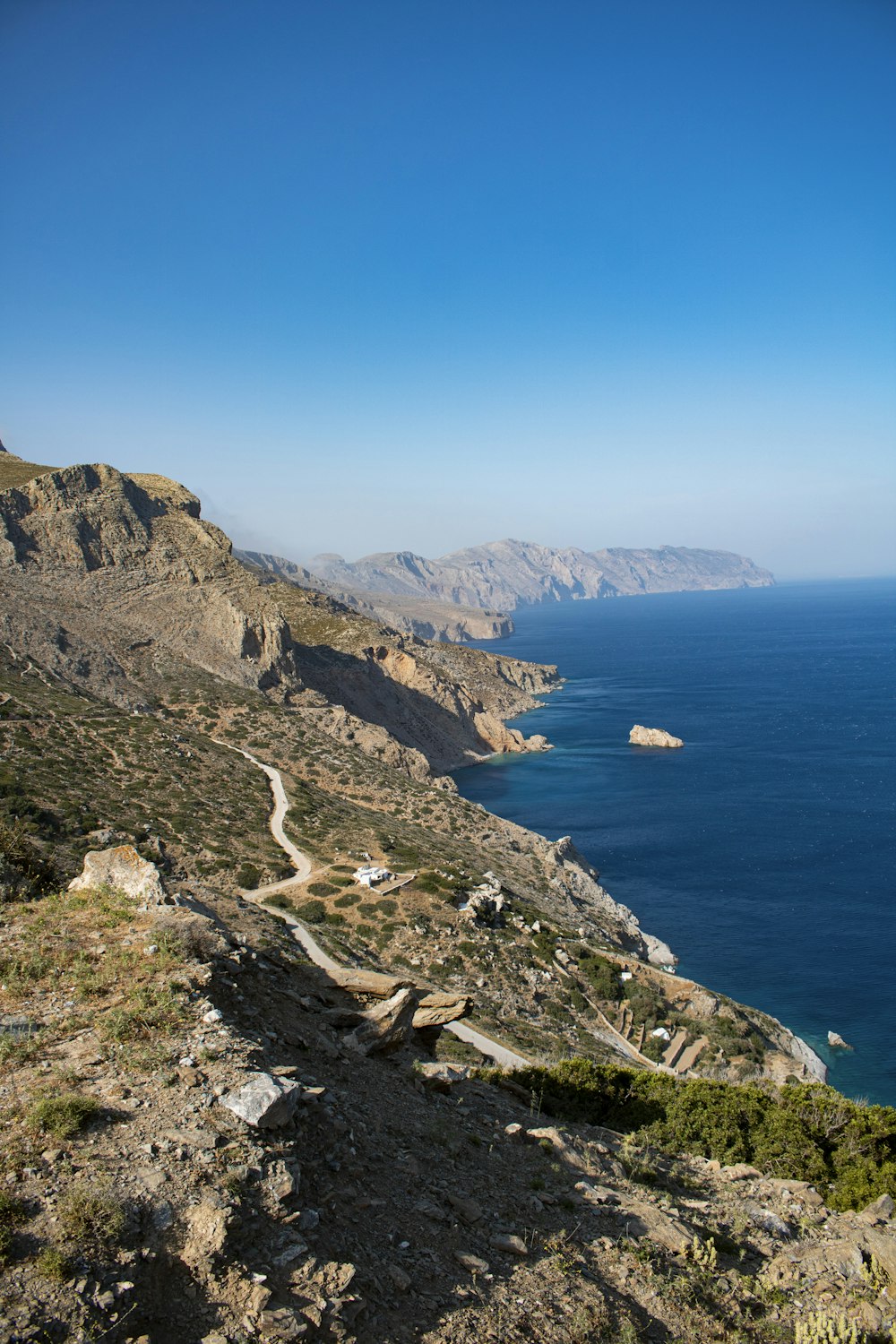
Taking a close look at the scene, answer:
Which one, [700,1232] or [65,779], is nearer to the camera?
[700,1232]

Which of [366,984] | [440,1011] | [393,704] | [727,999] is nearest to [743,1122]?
[440,1011]

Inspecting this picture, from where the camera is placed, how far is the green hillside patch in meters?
15.6

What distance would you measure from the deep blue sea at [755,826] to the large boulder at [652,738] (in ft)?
Answer: 5.82

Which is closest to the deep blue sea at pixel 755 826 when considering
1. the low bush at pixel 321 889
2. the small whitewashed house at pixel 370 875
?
the small whitewashed house at pixel 370 875

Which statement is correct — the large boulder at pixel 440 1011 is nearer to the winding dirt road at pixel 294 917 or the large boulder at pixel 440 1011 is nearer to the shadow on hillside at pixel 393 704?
the winding dirt road at pixel 294 917

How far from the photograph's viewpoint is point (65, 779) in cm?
3662

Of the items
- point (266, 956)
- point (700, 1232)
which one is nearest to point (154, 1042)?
point (266, 956)

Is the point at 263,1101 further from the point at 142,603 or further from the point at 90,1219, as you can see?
the point at 142,603

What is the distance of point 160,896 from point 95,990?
310 centimetres

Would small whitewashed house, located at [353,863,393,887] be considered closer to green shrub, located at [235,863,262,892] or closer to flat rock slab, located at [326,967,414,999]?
green shrub, located at [235,863,262,892]

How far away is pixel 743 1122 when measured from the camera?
17125mm

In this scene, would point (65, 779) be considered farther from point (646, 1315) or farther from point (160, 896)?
point (646, 1315)

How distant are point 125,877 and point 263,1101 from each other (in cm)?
665

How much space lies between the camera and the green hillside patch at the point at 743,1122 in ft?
51.2
